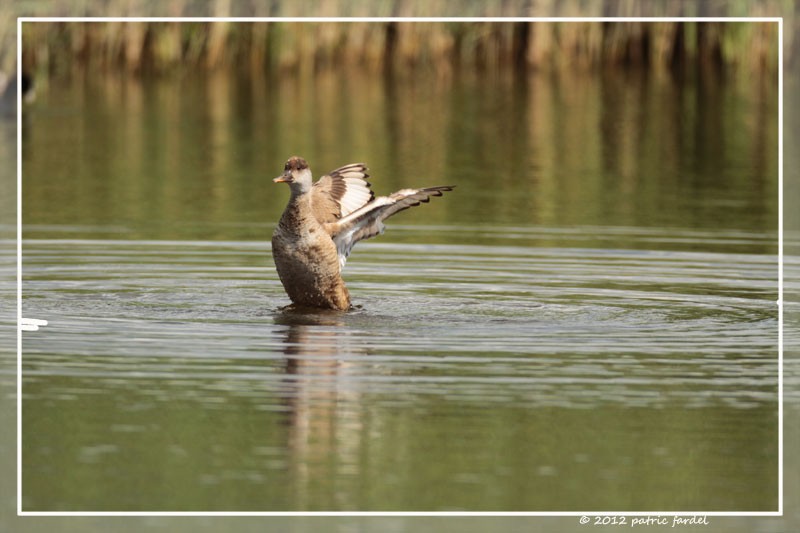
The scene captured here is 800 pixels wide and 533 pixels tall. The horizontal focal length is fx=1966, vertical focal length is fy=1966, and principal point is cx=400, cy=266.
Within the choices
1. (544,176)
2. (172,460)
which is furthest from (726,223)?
(172,460)

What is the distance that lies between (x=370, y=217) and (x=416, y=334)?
4.18 ft

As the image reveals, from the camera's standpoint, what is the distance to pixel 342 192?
12.7m

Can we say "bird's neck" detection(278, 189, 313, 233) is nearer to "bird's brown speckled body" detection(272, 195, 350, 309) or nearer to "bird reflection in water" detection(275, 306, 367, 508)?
Answer: "bird's brown speckled body" detection(272, 195, 350, 309)

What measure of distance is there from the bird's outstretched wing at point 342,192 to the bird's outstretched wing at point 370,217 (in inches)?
8.0

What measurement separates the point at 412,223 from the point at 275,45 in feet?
18.4

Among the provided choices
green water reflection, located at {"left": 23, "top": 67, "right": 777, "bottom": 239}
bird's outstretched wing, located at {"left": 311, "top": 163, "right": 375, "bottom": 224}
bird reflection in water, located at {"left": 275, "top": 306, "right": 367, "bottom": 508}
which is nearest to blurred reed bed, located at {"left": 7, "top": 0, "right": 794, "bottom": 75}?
green water reflection, located at {"left": 23, "top": 67, "right": 777, "bottom": 239}

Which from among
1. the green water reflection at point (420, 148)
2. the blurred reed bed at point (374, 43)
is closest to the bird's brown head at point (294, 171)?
the green water reflection at point (420, 148)

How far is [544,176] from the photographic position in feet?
66.1

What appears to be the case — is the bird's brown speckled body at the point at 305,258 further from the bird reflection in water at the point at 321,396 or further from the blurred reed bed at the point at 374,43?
the blurred reed bed at the point at 374,43

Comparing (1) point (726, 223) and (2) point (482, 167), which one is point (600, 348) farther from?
(2) point (482, 167)

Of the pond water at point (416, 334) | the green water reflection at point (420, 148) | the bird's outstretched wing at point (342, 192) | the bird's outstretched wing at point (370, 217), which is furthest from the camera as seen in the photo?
the green water reflection at point (420, 148)

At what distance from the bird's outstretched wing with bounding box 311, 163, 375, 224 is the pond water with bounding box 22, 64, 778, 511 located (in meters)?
0.58

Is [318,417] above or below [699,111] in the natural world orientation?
below

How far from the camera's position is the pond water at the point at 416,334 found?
805 cm
